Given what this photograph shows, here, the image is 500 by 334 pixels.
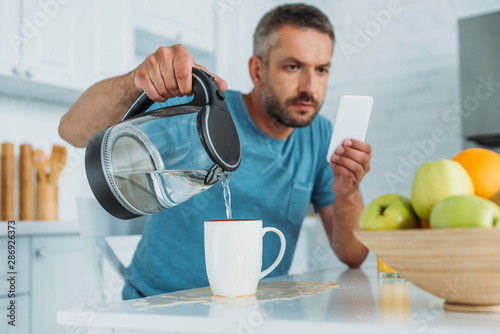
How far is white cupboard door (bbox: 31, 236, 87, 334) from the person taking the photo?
1.83m

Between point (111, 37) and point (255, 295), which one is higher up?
point (111, 37)

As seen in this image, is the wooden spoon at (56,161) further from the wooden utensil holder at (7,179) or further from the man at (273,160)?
the man at (273,160)

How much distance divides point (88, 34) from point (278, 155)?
1354mm

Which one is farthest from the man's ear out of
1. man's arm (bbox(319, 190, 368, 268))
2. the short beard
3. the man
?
man's arm (bbox(319, 190, 368, 268))

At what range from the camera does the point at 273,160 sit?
1.40 meters

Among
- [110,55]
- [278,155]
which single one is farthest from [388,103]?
[278,155]

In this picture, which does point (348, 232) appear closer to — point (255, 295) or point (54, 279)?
point (255, 295)

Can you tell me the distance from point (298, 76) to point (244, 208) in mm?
447

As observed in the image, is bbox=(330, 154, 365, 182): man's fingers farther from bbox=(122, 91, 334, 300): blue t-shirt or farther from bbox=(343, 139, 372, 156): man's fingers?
bbox=(122, 91, 334, 300): blue t-shirt

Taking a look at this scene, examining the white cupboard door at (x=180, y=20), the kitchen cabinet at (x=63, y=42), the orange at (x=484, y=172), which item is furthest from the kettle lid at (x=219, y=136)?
the white cupboard door at (x=180, y=20)

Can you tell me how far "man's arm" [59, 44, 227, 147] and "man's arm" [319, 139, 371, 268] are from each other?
0.34 meters

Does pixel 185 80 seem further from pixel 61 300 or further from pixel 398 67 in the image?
pixel 398 67

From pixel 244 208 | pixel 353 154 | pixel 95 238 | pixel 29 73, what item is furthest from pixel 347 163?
pixel 29 73

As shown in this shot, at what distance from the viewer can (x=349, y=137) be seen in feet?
3.34
